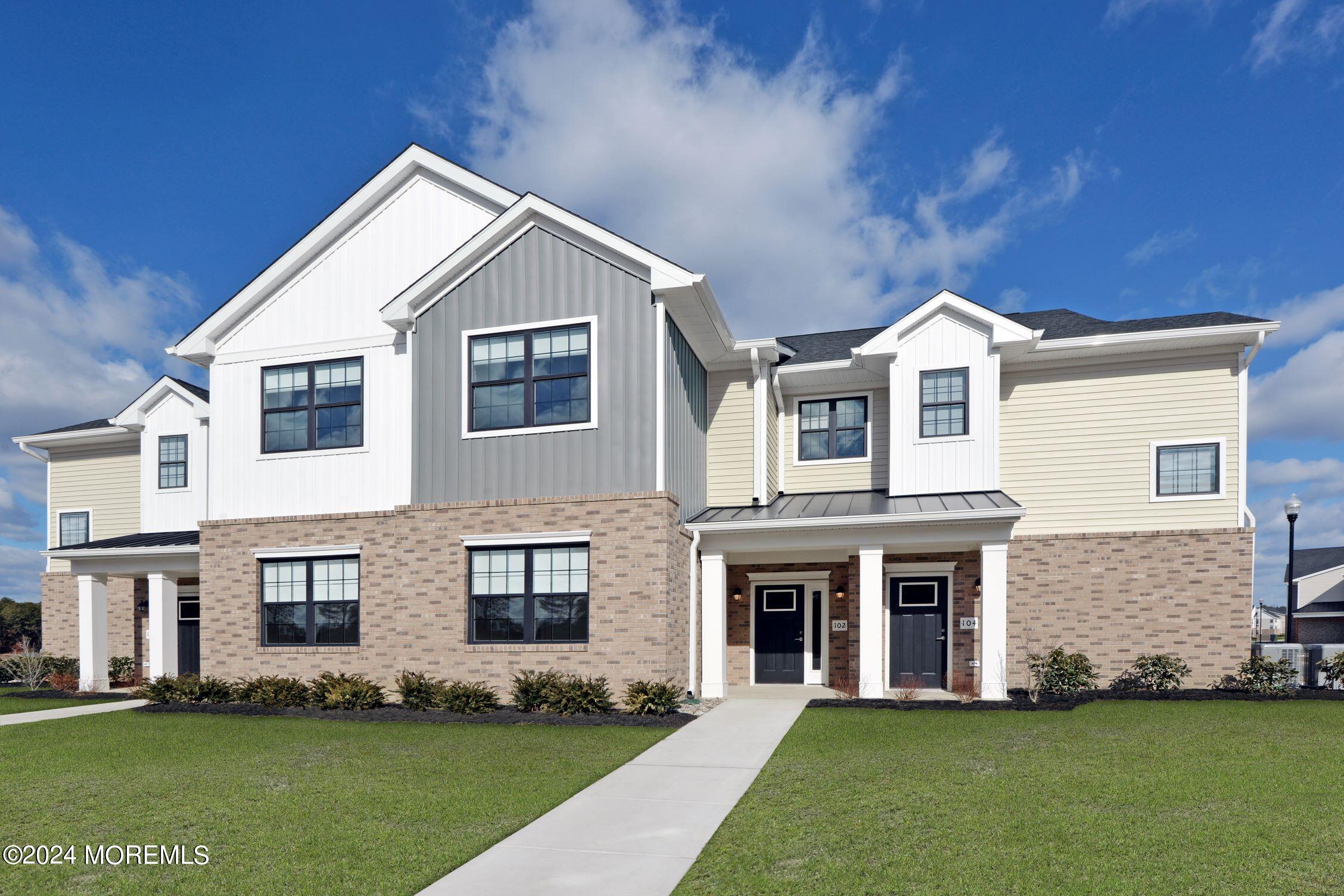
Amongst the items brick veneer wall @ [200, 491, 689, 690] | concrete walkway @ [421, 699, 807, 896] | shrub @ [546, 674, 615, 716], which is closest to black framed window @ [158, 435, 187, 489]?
brick veneer wall @ [200, 491, 689, 690]

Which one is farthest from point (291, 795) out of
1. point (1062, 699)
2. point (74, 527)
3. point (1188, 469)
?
point (74, 527)

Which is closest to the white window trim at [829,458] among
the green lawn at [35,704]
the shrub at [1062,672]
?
the shrub at [1062,672]

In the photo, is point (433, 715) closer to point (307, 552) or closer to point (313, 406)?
point (307, 552)

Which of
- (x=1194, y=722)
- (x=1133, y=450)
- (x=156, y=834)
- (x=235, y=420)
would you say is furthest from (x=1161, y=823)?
(x=235, y=420)

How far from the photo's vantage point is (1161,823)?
21.9 feet

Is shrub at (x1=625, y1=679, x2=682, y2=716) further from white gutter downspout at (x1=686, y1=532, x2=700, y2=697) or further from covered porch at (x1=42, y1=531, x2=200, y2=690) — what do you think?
covered porch at (x1=42, y1=531, x2=200, y2=690)

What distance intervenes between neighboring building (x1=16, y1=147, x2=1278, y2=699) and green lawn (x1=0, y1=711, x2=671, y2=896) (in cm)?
→ 267

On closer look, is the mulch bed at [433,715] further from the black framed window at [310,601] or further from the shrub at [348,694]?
the black framed window at [310,601]

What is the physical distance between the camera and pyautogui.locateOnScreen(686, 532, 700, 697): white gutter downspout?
14977mm

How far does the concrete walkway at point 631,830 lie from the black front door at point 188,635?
15048mm

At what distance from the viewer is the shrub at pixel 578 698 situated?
1273cm

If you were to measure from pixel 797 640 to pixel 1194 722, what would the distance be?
24.0 ft

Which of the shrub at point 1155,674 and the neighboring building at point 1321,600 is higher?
the shrub at point 1155,674

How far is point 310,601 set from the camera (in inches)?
605
